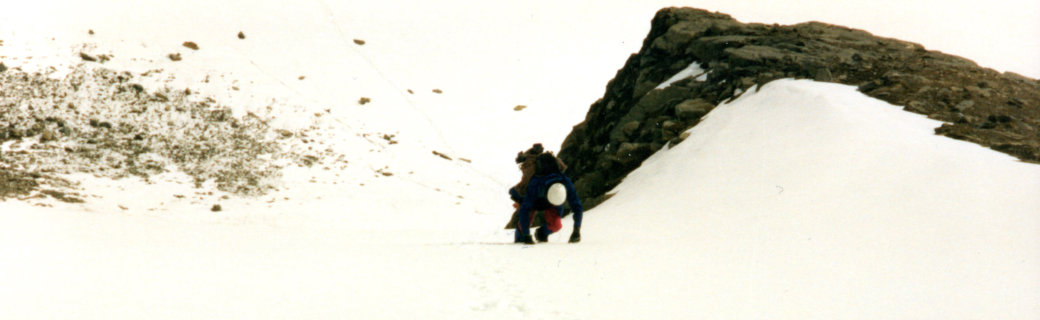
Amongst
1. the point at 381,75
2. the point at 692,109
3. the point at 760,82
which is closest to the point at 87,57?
the point at 381,75

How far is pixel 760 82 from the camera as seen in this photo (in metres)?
15.9

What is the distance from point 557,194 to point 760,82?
971cm

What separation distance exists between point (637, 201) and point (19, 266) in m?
9.10

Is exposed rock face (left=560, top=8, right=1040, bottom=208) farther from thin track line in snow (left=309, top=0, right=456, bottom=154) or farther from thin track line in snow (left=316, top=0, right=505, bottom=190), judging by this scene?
thin track line in snow (left=309, top=0, right=456, bottom=154)

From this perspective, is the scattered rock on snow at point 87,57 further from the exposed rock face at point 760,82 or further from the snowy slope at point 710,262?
the exposed rock face at point 760,82

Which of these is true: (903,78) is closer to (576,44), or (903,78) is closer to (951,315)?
(951,315)

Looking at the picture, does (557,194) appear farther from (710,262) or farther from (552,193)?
(710,262)

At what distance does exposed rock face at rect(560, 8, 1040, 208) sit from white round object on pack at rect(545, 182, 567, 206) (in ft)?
18.0

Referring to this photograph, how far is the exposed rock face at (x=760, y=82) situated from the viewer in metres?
12.4

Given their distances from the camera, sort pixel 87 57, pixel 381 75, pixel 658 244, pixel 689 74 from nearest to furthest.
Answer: pixel 658 244 < pixel 689 74 < pixel 87 57 < pixel 381 75

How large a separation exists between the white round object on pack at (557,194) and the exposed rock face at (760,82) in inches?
216

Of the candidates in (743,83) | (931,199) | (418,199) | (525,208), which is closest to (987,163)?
(931,199)

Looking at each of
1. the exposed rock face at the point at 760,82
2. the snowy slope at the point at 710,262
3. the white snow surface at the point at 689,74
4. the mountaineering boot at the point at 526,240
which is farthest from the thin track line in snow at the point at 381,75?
the snowy slope at the point at 710,262

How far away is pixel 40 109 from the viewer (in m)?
22.9
